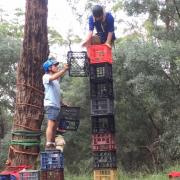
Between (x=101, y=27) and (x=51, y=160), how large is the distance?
5.54ft

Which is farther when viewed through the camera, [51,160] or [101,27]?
[101,27]

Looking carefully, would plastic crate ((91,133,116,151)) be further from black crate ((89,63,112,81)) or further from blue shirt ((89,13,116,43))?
blue shirt ((89,13,116,43))

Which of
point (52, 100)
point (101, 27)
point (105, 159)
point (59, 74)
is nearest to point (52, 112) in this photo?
point (52, 100)

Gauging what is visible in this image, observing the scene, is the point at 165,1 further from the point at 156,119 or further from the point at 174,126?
the point at 156,119

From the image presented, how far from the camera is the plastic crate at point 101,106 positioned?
534 cm

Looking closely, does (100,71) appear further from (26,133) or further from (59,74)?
(26,133)

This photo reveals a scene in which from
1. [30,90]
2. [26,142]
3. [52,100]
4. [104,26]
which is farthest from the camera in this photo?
[30,90]

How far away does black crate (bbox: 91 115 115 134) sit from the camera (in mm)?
5320

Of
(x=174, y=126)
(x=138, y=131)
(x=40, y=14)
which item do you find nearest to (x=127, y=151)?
(x=138, y=131)

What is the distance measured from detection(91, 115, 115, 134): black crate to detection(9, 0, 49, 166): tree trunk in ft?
2.81

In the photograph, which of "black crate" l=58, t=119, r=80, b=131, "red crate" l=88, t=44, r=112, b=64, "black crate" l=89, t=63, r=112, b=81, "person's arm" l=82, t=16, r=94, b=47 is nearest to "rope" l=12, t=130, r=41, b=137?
"black crate" l=58, t=119, r=80, b=131

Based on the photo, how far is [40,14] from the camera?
256 inches

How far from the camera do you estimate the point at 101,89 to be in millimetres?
5422

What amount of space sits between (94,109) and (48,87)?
59 centimetres
